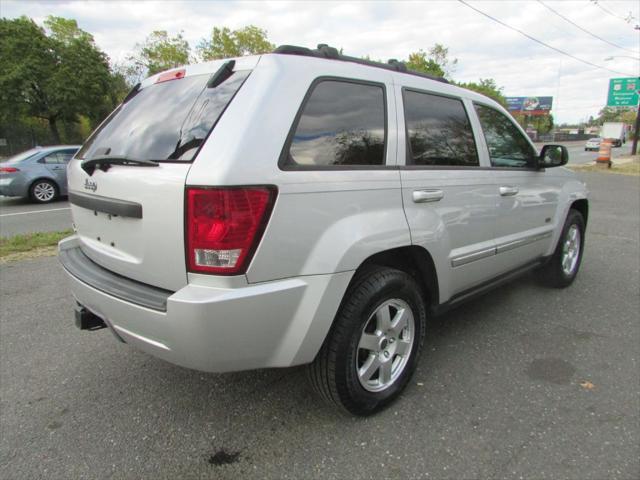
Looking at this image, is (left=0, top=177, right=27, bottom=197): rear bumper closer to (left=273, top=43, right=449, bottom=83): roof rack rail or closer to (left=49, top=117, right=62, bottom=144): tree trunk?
(left=273, top=43, right=449, bottom=83): roof rack rail

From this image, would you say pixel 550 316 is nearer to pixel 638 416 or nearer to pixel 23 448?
pixel 638 416

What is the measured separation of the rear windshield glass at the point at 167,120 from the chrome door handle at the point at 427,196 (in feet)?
3.69

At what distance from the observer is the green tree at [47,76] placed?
27.5 metres

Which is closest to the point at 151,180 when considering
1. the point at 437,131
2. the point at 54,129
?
the point at 437,131

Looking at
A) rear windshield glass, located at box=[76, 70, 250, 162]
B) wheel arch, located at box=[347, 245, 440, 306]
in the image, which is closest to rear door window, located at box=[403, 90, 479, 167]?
wheel arch, located at box=[347, 245, 440, 306]

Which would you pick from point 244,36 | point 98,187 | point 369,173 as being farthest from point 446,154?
point 244,36

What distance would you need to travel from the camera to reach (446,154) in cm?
288

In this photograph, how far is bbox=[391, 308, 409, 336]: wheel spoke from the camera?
8.25ft

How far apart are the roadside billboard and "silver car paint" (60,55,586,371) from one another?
84.8 metres

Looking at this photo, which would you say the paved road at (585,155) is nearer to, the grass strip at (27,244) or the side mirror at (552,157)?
the side mirror at (552,157)

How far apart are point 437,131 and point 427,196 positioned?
0.55 metres

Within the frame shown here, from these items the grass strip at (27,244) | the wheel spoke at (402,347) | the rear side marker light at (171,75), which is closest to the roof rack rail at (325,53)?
the rear side marker light at (171,75)

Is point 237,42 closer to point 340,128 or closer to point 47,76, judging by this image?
point 47,76

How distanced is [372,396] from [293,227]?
3.62ft
